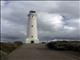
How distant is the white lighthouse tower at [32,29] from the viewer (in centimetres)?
4711

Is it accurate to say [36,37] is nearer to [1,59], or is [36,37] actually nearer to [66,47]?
[66,47]

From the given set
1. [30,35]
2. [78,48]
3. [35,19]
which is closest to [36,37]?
[30,35]

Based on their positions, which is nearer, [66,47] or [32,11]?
[66,47]

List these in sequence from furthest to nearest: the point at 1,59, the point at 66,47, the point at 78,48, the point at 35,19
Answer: the point at 35,19 → the point at 66,47 → the point at 78,48 → the point at 1,59

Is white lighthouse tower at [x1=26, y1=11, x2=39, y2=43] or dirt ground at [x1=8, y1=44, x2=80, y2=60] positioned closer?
dirt ground at [x1=8, y1=44, x2=80, y2=60]

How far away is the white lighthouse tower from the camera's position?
47.1 meters

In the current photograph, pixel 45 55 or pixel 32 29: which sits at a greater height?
pixel 32 29

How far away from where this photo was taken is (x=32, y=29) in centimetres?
4878

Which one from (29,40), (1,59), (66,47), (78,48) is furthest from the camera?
(29,40)

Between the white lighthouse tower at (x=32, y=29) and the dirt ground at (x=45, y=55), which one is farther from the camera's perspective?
the white lighthouse tower at (x=32, y=29)

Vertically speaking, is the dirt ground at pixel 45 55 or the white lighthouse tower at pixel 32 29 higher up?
the white lighthouse tower at pixel 32 29

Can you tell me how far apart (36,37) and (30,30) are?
236cm

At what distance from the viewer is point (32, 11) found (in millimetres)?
52375

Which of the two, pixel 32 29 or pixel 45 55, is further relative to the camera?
pixel 32 29
